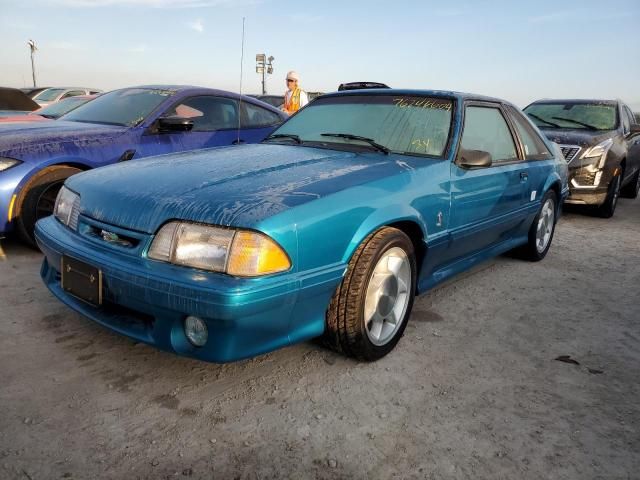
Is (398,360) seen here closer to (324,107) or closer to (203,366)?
(203,366)

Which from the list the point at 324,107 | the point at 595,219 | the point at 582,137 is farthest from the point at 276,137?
the point at 595,219

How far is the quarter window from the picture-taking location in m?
4.53

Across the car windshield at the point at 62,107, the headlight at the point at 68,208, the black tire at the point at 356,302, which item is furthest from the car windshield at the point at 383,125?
the car windshield at the point at 62,107

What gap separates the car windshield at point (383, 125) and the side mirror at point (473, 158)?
12cm

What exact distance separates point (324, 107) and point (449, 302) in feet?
5.15

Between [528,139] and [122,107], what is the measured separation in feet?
11.4

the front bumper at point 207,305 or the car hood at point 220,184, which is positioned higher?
the car hood at point 220,184

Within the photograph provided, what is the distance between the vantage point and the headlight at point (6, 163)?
349 centimetres

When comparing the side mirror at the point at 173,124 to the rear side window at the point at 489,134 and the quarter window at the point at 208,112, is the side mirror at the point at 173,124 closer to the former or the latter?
the quarter window at the point at 208,112

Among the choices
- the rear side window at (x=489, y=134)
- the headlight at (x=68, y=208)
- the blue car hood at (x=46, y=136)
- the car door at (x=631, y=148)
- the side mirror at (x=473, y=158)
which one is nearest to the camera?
the headlight at (x=68, y=208)

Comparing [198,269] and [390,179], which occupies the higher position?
[390,179]

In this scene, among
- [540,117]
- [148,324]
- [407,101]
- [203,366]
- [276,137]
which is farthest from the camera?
[540,117]

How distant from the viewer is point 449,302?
128 inches

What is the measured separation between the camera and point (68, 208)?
2447mm
